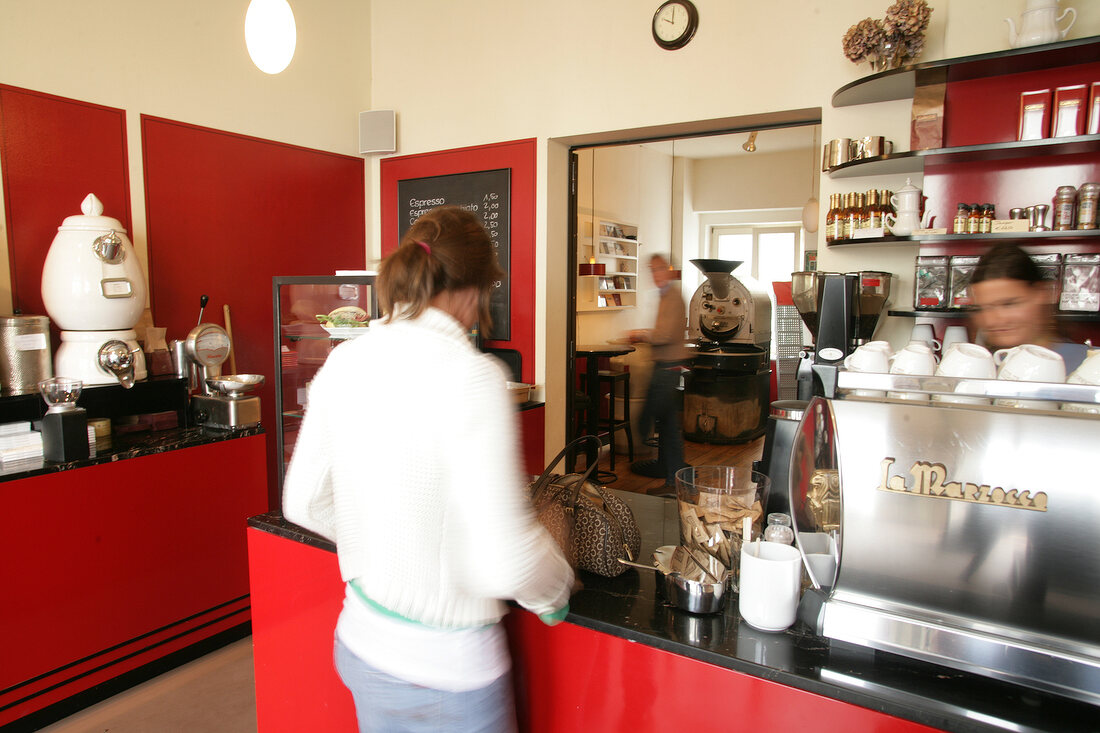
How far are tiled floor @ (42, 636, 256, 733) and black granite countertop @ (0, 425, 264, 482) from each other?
0.94 metres

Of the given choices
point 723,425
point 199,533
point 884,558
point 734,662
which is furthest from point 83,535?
point 723,425

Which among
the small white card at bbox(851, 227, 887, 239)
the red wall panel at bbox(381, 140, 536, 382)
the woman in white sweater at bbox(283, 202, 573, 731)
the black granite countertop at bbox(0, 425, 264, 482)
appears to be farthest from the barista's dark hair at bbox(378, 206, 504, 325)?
the red wall panel at bbox(381, 140, 536, 382)

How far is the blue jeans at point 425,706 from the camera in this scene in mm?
1098

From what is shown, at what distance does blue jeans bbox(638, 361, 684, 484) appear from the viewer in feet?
14.9

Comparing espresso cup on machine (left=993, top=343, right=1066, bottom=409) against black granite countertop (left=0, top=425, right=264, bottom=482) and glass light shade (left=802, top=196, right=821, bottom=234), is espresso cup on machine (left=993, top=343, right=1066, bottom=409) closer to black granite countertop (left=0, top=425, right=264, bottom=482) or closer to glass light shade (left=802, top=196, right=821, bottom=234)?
glass light shade (left=802, top=196, right=821, bottom=234)

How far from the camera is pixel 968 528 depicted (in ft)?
3.04

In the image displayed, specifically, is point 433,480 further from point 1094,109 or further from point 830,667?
point 1094,109

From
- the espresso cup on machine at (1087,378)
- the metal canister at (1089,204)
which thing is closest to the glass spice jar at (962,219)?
the metal canister at (1089,204)

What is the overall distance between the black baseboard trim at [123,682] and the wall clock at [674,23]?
3621 mm

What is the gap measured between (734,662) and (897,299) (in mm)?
2571

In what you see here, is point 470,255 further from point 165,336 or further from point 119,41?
point 119,41

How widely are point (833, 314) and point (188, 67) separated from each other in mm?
3505

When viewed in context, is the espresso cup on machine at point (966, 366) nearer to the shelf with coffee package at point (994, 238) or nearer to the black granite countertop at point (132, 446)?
the shelf with coffee package at point (994, 238)

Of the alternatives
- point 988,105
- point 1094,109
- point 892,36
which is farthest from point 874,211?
point 1094,109
